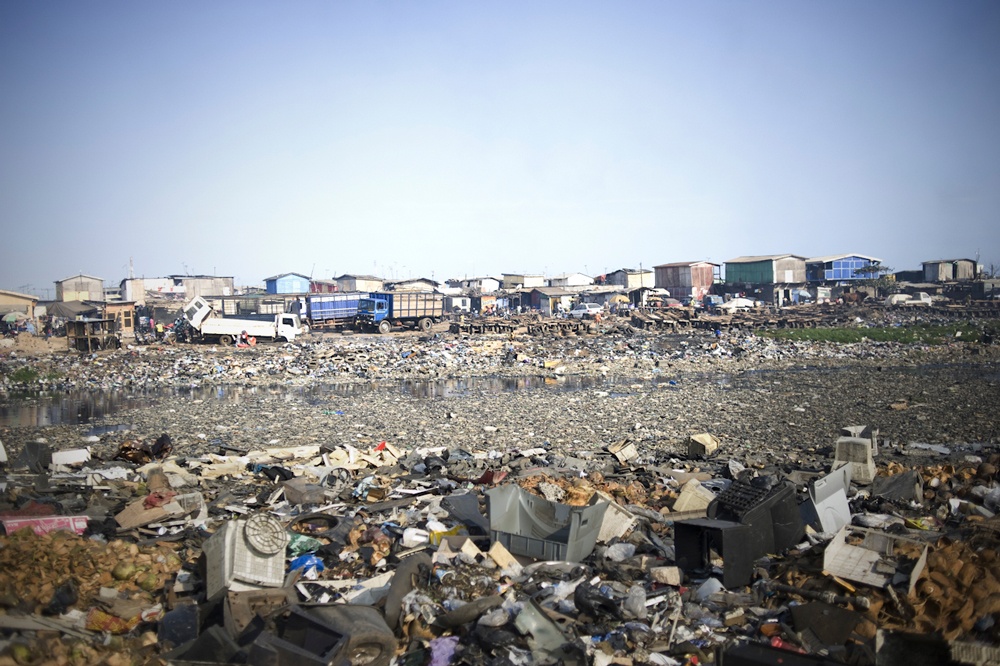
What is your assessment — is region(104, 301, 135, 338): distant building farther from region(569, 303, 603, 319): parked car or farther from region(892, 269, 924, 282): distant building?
region(892, 269, 924, 282): distant building

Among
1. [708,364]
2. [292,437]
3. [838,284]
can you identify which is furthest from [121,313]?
[838,284]

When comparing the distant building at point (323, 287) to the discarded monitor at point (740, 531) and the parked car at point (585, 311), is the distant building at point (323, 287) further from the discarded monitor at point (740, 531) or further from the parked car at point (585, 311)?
the discarded monitor at point (740, 531)

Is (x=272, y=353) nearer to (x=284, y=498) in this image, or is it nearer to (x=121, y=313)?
(x=121, y=313)

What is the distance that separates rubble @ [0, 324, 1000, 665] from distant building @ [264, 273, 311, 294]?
46720mm

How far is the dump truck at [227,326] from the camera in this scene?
2608 cm

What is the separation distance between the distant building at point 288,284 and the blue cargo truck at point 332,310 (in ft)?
80.7

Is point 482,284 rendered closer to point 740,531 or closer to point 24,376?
point 24,376

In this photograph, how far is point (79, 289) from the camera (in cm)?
4838

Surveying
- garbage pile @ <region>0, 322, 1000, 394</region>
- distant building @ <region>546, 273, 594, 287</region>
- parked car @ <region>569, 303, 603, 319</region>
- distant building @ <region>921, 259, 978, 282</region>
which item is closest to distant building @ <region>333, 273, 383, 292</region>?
distant building @ <region>546, 273, 594, 287</region>

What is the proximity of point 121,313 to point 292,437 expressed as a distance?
81.9 feet

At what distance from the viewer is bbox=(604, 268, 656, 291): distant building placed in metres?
56.1

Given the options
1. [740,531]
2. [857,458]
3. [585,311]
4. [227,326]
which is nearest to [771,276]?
[585,311]

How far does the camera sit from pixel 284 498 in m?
7.70

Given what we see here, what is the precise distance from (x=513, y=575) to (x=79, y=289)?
5302cm
